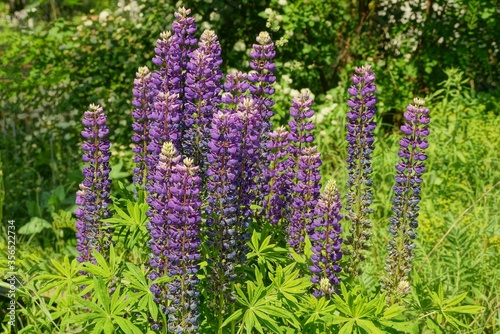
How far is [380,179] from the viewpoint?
599 cm

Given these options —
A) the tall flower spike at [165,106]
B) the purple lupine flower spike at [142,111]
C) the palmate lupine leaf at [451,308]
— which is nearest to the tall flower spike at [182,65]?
the tall flower spike at [165,106]

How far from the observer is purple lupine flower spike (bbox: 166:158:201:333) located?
2.56m

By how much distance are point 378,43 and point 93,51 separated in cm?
319

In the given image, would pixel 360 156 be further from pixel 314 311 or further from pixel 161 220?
pixel 161 220

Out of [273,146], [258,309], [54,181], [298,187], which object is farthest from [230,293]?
[54,181]

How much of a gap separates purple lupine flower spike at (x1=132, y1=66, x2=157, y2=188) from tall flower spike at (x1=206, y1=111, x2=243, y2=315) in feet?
2.02

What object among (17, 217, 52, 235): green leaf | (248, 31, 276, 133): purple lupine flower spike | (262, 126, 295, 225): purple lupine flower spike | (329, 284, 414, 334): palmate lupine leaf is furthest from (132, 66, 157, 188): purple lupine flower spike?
(17, 217, 52, 235): green leaf

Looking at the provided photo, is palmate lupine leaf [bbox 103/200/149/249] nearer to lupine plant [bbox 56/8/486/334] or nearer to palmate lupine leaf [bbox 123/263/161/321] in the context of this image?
lupine plant [bbox 56/8/486/334]

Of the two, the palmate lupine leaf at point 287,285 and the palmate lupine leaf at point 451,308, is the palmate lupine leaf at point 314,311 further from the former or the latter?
the palmate lupine leaf at point 451,308

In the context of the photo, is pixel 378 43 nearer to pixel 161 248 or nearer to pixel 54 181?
pixel 54 181

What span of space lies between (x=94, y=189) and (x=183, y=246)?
87 centimetres

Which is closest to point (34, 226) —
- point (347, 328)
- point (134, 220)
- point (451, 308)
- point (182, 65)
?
point (134, 220)

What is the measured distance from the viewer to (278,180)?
136 inches

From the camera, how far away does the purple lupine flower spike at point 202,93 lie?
3.06 meters
